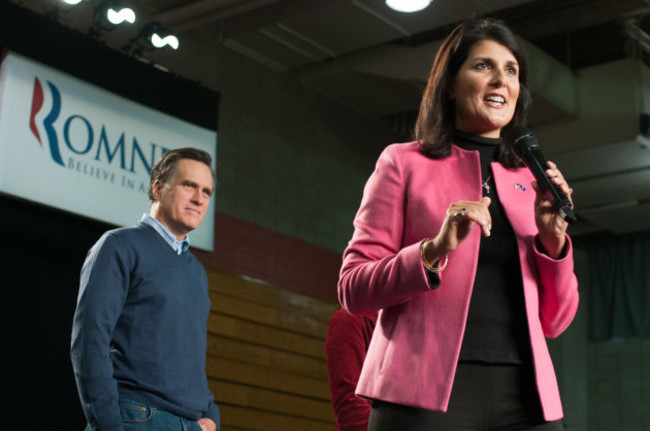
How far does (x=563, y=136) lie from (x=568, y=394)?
3.23 metres

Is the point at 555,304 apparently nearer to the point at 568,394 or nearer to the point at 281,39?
the point at 281,39

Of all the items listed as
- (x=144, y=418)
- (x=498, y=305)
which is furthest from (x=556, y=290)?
(x=144, y=418)

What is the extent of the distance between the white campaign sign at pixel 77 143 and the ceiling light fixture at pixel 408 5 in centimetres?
166

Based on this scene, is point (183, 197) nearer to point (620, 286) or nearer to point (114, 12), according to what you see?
point (114, 12)

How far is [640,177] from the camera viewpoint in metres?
7.57

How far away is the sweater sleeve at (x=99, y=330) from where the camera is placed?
2.12 m

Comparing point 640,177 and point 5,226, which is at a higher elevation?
point 640,177

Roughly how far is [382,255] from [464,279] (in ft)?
0.50

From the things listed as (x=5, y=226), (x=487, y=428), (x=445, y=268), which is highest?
(x=5, y=226)

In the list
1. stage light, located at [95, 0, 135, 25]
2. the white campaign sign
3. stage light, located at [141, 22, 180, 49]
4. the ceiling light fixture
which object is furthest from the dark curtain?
stage light, located at [95, 0, 135, 25]

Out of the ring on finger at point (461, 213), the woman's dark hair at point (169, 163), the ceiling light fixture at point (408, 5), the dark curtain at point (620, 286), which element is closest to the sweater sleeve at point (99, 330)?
the woman's dark hair at point (169, 163)

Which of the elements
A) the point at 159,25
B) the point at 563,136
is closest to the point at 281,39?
the point at 159,25

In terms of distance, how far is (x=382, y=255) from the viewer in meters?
1.49

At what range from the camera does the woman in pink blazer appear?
1.35 m
